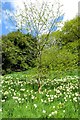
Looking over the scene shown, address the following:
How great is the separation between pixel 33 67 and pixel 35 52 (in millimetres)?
554

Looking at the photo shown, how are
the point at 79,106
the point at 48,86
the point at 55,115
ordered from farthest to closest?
1. the point at 48,86
2. the point at 79,106
3. the point at 55,115

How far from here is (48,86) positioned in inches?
374

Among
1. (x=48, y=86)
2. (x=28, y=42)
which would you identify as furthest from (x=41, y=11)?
(x=48, y=86)

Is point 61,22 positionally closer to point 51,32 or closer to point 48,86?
point 51,32

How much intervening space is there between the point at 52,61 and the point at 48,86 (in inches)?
49.8

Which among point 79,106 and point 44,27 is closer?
point 79,106

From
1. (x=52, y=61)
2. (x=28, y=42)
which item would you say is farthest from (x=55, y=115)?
(x=28, y=42)

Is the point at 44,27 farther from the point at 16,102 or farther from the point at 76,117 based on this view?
the point at 76,117

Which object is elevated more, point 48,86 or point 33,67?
point 33,67

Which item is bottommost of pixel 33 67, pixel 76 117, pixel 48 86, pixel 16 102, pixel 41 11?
pixel 76 117

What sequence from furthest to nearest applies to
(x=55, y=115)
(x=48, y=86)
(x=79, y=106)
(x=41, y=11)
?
1. (x=48, y=86)
2. (x=41, y=11)
3. (x=79, y=106)
4. (x=55, y=115)

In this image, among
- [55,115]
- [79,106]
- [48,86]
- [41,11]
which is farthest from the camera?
[48,86]

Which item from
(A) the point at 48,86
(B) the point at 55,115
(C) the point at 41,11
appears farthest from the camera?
(A) the point at 48,86

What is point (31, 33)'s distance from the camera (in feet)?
28.2
